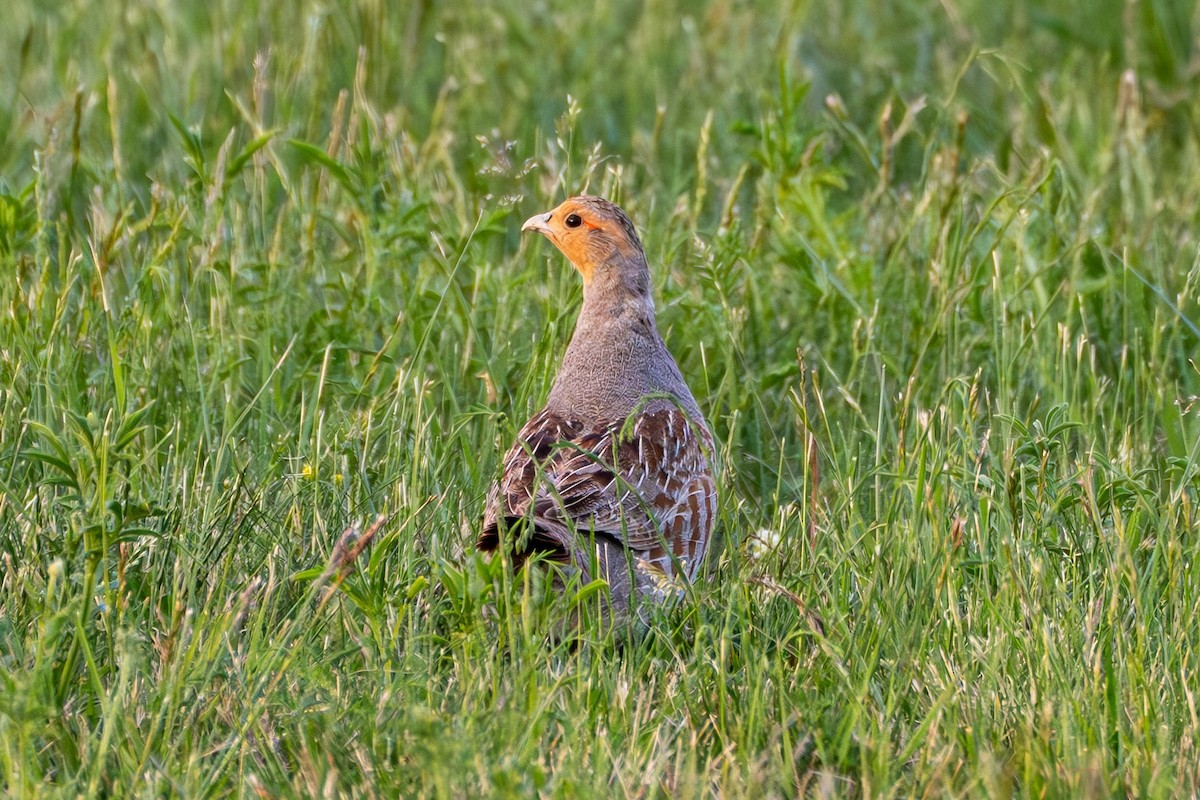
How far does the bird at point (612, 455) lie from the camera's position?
3.79m

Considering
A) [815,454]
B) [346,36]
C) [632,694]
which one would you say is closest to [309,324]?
[815,454]

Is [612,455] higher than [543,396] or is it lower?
higher

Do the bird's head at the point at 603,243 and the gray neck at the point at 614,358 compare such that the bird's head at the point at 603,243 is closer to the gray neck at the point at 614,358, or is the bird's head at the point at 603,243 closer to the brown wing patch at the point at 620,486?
the gray neck at the point at 614,358

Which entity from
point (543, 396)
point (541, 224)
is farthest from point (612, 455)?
point (541, 224)

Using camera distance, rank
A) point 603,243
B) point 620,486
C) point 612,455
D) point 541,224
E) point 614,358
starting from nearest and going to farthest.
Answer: point 620,486 < point 612,455 < point 614,358 < point 603,243 < point 541,224

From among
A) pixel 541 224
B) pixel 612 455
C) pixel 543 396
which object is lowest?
pixel 543 396

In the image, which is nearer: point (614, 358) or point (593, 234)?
point (614, 358)

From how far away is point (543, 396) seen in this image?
484cm

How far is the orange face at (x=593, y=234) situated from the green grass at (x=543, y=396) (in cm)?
24

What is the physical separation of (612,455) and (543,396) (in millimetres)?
709

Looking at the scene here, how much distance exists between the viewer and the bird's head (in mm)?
4805

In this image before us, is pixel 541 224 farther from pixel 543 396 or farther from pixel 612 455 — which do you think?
pixel 612 455

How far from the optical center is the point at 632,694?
3.41 meters

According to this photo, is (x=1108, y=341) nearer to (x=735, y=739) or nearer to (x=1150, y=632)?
(x=1150, y=632)
